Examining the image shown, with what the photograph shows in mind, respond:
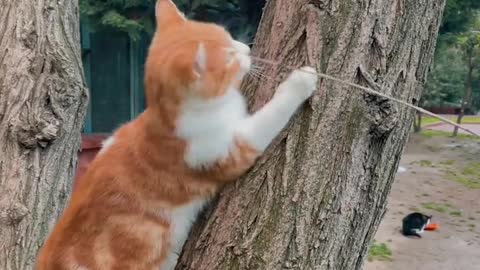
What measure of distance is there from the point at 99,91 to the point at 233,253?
17.0 feet

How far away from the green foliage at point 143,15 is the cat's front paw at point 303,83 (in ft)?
13.6

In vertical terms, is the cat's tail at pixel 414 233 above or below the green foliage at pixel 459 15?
below

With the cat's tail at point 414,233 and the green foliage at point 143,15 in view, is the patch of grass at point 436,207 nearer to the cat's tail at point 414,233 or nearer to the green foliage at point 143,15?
the cat's tail at point 414,233

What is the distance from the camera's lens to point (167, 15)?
4.72 ft

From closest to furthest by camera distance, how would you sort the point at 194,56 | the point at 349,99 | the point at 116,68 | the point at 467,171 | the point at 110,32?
1. the point at 349,99
2. the point at 194,56
3. the point at 110,32
4. the point at 116,68
5. the point at 467,171

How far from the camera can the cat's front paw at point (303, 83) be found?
111 cm

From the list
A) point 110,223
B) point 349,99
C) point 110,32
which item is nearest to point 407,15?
point 349,99

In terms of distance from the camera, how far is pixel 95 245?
1264mm

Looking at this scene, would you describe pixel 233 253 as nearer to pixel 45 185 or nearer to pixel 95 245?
pixel 95 245

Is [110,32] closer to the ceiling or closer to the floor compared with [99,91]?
closer to the ceiling

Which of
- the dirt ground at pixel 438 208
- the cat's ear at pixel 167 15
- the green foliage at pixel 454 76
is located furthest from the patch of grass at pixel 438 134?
A: the cat's ear at pixel 167 15

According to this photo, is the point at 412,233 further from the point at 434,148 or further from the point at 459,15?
the point at 434,148

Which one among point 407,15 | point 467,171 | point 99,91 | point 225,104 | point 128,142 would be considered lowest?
point 467,171

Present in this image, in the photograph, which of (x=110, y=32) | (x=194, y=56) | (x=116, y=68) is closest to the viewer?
(x=194, y=56)
